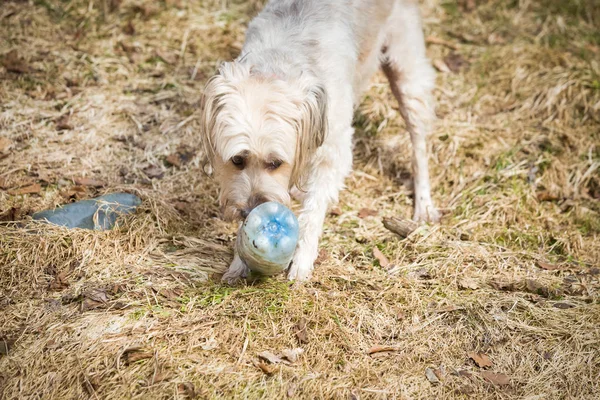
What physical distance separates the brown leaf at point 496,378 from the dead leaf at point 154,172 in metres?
2.97

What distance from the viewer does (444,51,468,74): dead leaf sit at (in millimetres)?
6672

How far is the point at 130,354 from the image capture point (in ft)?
10.3

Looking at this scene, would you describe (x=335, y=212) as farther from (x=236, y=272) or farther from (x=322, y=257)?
(x=236, y=272)

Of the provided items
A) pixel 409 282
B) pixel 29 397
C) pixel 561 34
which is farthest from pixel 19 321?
pixel 561 34

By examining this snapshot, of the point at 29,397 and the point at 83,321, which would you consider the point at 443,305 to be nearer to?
the point at 83,321

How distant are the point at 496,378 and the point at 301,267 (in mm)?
1348

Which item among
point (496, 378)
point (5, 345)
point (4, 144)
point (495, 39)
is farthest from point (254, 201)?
point (495, 39)

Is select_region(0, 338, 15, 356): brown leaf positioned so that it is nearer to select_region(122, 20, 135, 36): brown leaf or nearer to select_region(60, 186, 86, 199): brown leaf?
select_region(60, 186, 86, 199): brown leaf

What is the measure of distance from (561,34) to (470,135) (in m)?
2.29

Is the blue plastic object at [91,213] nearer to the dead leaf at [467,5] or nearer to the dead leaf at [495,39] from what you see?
the dead leaf at [495,39]

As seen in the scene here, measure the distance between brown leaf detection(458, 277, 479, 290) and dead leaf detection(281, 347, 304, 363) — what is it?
4.21 feet

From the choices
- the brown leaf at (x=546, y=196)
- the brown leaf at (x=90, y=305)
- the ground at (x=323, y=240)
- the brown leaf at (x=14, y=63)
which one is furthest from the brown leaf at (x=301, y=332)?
the brown leaf at (x=14, y=63)

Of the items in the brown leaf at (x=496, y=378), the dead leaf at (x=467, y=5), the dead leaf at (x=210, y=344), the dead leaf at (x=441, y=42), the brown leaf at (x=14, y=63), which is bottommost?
the dead leaf at (x=210, y=344)

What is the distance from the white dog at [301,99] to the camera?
3.50 metres
